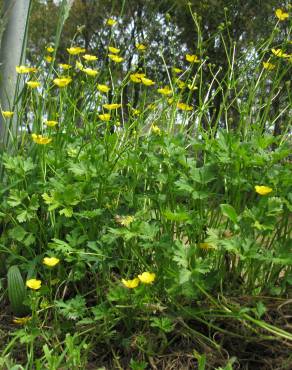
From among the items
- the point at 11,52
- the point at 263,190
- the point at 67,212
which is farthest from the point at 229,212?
the point at 11,52

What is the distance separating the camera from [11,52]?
7.50 ft

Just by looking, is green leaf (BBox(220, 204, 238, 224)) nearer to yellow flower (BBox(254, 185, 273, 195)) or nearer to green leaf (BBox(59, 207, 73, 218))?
yellow flower (BBox(254, 185, 273, 195))

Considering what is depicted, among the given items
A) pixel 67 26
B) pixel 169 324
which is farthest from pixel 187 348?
pixel 67 26

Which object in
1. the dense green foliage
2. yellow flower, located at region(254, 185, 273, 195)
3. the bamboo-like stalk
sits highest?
the bamboo-like stalk

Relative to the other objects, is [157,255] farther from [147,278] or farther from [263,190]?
[263,190]

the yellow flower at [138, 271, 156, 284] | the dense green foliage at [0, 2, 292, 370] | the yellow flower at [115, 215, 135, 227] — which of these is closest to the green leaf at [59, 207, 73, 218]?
the dense green foliage at [0, 2, 292, 370]

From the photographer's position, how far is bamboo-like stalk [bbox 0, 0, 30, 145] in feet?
7.29

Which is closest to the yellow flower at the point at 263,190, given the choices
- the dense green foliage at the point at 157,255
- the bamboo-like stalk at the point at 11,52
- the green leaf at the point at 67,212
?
the dense green foliage at the point at 157,255

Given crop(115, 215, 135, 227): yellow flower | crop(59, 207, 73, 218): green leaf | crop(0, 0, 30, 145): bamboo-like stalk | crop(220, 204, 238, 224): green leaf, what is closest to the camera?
crop(220, 204, 238, 224): green leaf

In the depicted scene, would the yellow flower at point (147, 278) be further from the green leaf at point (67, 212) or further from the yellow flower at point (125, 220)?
the green leaf at point (67, 212)

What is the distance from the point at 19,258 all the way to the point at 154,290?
1.69ft

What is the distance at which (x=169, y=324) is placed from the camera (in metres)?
1.36

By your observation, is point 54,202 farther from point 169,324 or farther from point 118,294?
point 169,324

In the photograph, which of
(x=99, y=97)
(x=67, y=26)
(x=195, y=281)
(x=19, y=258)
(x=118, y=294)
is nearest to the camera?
(x=195, y=281)
